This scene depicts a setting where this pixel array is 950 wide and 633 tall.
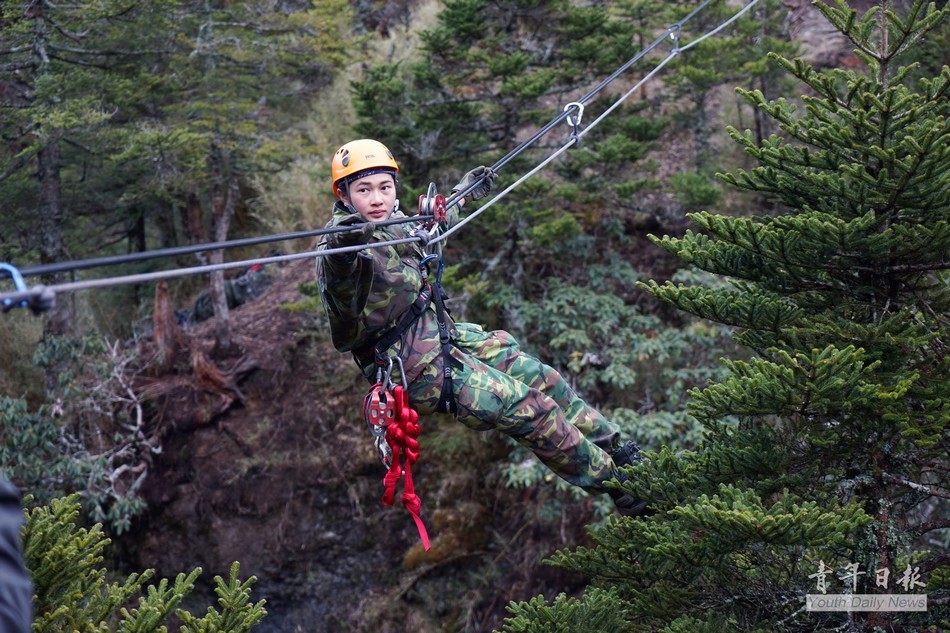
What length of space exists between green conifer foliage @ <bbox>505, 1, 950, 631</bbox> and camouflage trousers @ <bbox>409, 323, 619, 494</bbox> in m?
0.40

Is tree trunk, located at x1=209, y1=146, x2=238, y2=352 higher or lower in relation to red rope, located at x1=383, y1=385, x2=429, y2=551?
higher

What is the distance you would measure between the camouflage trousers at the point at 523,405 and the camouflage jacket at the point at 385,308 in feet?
0.39

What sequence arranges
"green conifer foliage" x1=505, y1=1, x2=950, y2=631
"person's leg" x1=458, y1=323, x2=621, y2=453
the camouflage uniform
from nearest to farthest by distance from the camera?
1. "green conifer foliage" x1=505, y1=1, x2=950, y2=631
2. the camouflage uniform
3. "person's leg" x1=458, y1=323, x2=621, y2=453

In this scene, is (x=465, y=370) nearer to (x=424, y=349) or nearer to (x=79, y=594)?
(x=424, y=349)

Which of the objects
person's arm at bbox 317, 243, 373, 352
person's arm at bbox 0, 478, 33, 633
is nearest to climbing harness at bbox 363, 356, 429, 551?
person's arm at bbox 317, 243, 373, 352

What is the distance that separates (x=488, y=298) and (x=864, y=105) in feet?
18.5

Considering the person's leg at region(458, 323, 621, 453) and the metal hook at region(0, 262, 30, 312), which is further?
the person's leg at region(458, 323, 621, 453)

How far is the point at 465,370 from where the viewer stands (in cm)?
414

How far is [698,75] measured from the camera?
8898 mm

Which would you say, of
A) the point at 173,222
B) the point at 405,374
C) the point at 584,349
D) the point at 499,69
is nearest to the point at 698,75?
the point at 499,69

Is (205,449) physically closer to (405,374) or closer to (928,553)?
(405,374)

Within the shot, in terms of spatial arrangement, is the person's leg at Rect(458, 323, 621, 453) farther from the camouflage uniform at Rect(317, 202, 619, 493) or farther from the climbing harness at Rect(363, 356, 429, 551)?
the climbing harness at Rect(363, 356, 429, 551)

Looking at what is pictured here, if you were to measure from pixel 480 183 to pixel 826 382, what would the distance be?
236 cm

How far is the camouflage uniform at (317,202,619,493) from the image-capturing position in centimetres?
403
